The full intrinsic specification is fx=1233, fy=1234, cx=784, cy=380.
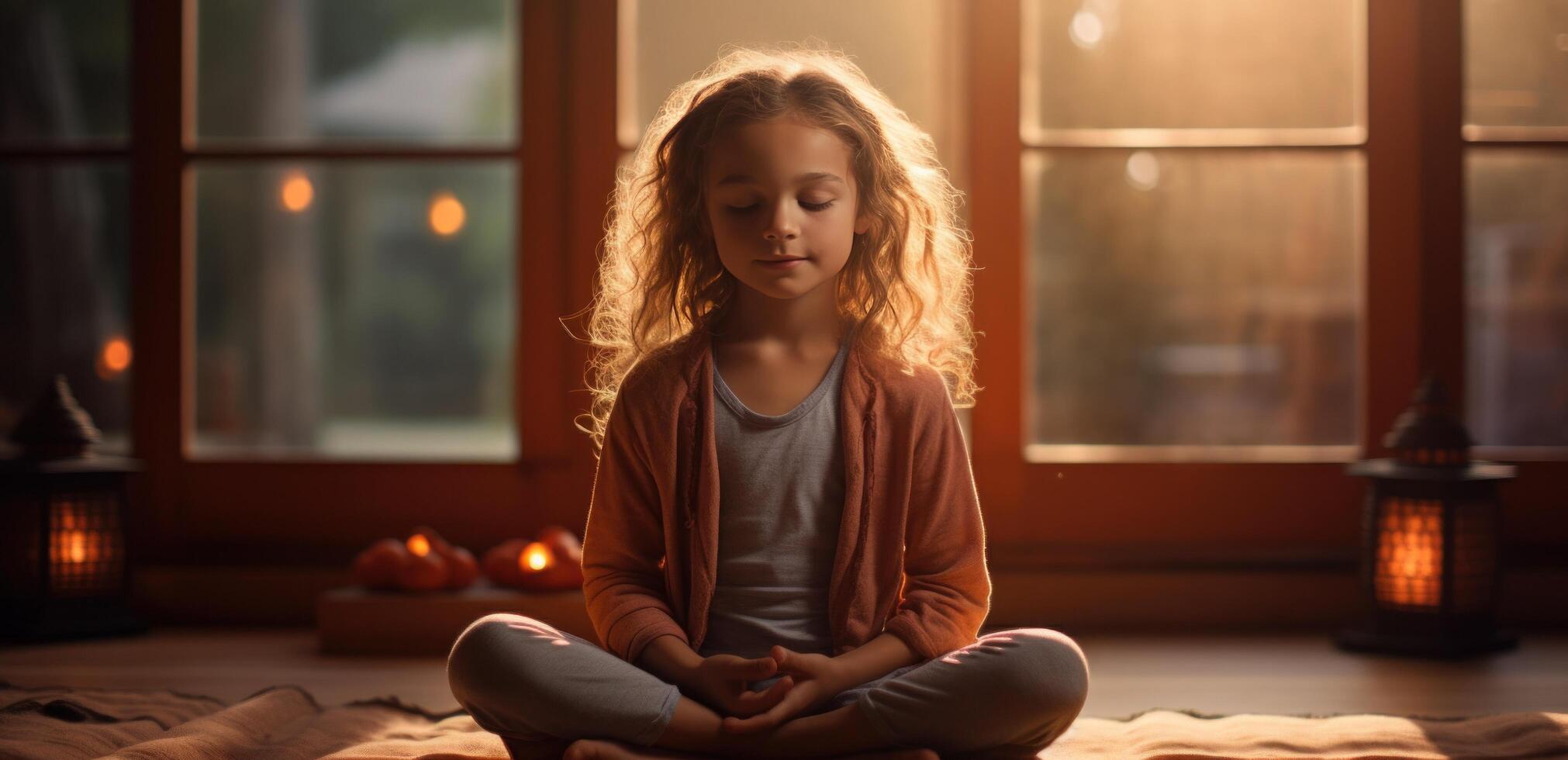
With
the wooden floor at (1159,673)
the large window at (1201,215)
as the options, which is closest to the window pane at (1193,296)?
the large window at (1201,215)

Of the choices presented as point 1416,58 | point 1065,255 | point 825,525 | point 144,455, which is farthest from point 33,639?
point 1416,58

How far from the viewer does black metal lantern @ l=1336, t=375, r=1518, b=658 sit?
2137mm

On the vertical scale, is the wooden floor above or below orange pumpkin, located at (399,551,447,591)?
below

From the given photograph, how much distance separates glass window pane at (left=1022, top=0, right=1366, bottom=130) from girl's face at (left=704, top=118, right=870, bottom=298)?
1.23 meters

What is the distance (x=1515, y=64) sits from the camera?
249 centimetres

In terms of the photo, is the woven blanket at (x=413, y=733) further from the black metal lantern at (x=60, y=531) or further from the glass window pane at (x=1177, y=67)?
the glass window pane at (x=1177, y=67)

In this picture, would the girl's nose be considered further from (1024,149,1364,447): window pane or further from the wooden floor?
(1024,149,1364,447): window pane

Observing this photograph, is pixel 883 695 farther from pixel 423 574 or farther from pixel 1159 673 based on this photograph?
pixel 423 574

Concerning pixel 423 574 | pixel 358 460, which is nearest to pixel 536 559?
pixel 423 574

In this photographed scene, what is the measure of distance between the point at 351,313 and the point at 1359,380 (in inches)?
81.6

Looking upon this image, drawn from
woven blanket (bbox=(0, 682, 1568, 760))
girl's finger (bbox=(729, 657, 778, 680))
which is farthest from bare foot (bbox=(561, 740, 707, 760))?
woven blanket (bbox=(0, 682, 1568, 760))

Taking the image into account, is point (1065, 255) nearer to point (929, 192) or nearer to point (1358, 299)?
point (1358, 299)

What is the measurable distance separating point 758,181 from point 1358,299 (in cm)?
162

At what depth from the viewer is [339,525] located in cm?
251
